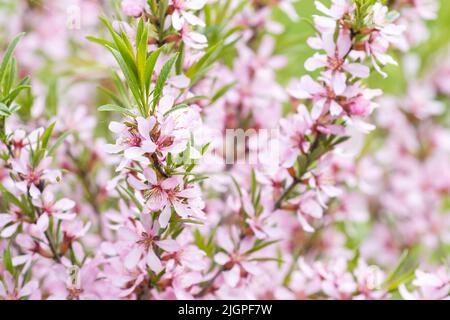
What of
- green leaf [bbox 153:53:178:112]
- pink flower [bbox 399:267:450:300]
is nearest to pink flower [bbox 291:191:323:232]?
pink flower [bbox 399:267:450:300]

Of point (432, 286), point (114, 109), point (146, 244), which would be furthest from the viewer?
point (432, 286)

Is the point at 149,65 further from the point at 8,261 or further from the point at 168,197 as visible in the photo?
the point at 8,261

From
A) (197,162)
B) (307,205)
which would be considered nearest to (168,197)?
(197,162)

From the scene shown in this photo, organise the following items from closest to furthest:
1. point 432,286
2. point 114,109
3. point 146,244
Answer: point 114,109 < point 146,244 < point 432,286

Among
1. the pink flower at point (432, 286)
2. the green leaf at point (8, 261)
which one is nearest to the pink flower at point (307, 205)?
the pink flower at point (432, 286)

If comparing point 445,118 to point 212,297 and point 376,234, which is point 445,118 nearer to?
point 376,234

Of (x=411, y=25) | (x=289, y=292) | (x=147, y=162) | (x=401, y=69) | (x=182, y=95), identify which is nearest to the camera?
(x=147, y=162)

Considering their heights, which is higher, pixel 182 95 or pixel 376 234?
pixel 182 95
